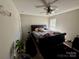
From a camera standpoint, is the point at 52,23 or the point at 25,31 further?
the point at 52,23

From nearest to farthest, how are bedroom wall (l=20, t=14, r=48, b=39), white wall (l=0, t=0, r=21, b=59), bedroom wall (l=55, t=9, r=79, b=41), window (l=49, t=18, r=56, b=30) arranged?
white wall (l=0, t=0, r=21, b=59), bedroom wall (l=55, t=9, r=79, b=41), bedroom wall (l=20, t=14, r=48, b=39), window (l=49, t=18, r=56, b=30)

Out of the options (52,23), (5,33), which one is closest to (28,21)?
(52,23)

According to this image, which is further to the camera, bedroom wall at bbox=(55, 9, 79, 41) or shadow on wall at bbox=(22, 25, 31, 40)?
shadow on wall at bbox=(22, 25, 31, 40)

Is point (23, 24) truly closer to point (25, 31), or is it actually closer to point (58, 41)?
point (25, 31)

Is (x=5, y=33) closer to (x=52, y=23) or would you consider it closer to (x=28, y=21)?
(x=28, y=21)

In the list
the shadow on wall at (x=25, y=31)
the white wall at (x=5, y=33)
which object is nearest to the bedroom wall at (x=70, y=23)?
the shadow on wall at (x=25, y=31)

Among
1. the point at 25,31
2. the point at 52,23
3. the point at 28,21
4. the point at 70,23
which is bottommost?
the point at 25,31

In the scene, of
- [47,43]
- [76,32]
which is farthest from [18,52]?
[76,32]

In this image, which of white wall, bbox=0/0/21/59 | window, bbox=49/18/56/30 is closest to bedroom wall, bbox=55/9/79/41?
window, bbox=49/18/56/30

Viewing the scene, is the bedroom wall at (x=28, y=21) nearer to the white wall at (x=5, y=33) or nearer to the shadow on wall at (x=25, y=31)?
the shadow on wall at (x=25, y=31)

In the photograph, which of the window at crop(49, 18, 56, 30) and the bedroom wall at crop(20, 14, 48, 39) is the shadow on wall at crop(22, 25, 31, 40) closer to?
the bedroom wall at crop(20, 14, 48, 39)

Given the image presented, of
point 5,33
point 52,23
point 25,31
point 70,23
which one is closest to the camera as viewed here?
point 5,33

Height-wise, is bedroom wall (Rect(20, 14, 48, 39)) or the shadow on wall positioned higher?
bedroom wall (Rect(20, 14, 48, 39))

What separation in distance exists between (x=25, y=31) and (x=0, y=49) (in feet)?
18.9
